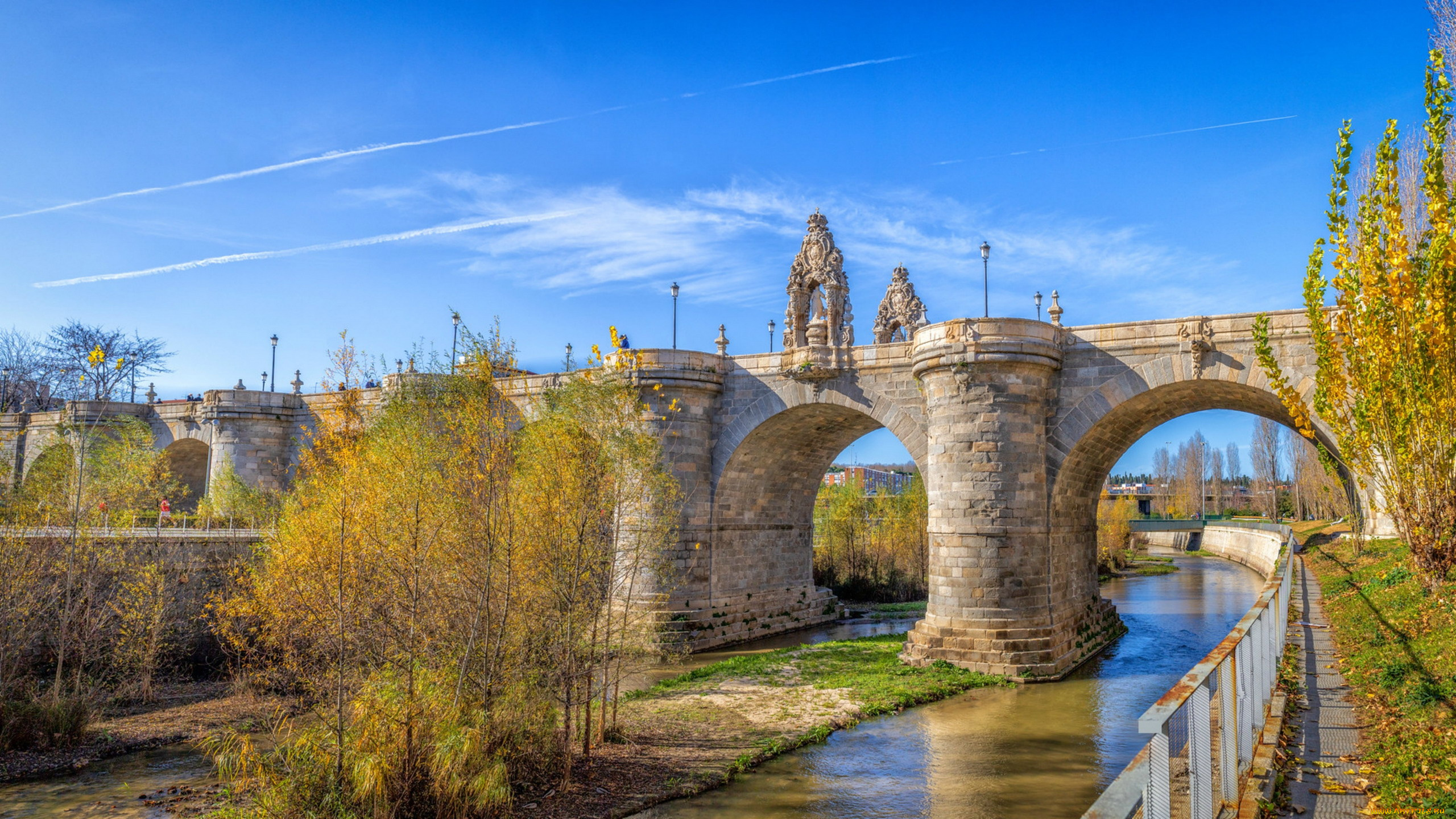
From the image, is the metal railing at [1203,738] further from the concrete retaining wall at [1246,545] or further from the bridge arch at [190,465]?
the bridge arch at [190,465]

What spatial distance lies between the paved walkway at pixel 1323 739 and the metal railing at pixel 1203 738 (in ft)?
1.19

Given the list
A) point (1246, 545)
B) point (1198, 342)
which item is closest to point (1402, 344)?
point (1198, 342)

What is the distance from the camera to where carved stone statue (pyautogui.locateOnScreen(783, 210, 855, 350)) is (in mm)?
28266

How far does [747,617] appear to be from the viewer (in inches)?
1040

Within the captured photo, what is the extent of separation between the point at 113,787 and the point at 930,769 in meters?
12.4

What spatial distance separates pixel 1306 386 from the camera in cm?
1820

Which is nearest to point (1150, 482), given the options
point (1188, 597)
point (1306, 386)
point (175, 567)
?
point (1188, 597)

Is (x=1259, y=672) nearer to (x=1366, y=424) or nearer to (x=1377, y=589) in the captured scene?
(x=1366, y=424)

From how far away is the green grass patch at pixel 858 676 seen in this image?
57.1ft

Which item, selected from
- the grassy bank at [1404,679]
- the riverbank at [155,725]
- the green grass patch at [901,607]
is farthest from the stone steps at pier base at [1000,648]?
the riverbank at [155,725]

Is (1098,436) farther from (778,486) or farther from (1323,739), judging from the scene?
(1323,739)

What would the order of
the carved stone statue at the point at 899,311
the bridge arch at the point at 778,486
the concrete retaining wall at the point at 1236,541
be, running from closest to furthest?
the bridge arch at the point at 778,486 < the carved stone statue at the point at 899,311 < the concrete retaining wall at the point at 1236,541

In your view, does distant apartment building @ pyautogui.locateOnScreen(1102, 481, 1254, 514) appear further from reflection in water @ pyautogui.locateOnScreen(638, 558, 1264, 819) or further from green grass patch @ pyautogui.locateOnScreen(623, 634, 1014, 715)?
reflection in water @ pyautogui.locateOnScreen(638, 558, 1264, 819)

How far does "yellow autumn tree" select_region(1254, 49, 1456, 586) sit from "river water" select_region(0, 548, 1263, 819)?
5.65m
